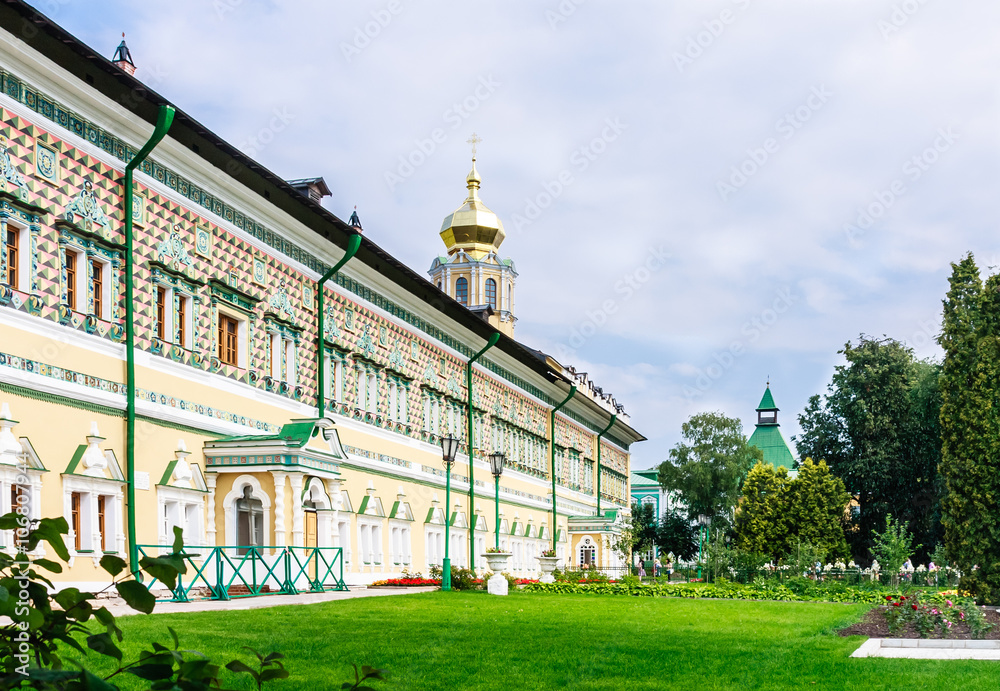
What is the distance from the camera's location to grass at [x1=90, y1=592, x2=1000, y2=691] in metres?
9.09

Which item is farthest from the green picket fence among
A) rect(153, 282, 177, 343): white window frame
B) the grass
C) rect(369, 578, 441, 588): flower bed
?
rect(369, 578, 441, 588): flower bed

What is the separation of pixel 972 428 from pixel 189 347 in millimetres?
18440

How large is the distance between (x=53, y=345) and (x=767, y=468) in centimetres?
4354

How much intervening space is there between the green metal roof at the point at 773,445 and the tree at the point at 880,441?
35385 millimetres

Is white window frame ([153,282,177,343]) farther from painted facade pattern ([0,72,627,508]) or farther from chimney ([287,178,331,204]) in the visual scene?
chimney ([287,178,331,204])

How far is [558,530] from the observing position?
4394 centimetres

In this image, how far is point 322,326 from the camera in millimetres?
24203

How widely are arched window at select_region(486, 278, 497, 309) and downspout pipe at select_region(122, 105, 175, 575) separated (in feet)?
110

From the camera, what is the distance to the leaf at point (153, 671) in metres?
1.86

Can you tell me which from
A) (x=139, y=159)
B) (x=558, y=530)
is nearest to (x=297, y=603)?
(x=139, y=159)

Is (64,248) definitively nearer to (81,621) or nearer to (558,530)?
(81,621)

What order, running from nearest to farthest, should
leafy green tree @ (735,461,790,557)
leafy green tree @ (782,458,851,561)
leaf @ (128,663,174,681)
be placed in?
1. leaf @ (128,663,174,681)
2. leafy green tree @ (782,458,851,561)
3. leafy green tree @ (735,461,790,557)

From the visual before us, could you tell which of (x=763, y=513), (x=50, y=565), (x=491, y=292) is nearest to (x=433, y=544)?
(x=491, y=292)

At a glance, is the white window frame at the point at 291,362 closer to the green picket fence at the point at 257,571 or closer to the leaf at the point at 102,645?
the green picket fence at the point at 257,571
